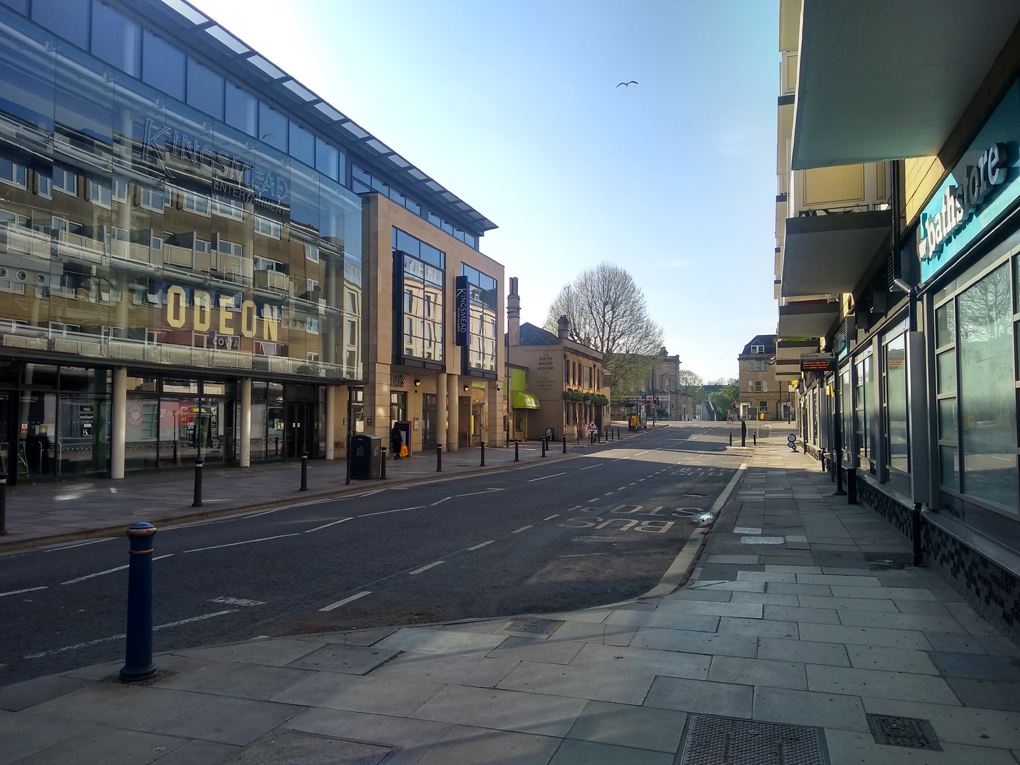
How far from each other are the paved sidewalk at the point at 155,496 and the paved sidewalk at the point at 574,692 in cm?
775

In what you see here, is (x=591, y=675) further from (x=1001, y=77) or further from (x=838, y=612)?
(x=1001, y=77)

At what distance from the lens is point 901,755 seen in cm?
382

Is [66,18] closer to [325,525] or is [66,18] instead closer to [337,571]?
[325,525]

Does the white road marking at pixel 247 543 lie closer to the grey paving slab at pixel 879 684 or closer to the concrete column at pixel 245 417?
the grey paving slab at pixel 879 684

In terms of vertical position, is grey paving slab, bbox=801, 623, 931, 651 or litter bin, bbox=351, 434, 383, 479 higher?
litter bin, bbox=351, 434, 383, 479

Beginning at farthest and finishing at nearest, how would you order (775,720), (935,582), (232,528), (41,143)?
(41,143) → (232,528) → (935,582) → (775,720)

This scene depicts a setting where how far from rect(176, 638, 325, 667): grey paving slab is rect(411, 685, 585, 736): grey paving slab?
1488 millimetres

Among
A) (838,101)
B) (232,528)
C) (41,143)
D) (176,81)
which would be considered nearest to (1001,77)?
(838,101)

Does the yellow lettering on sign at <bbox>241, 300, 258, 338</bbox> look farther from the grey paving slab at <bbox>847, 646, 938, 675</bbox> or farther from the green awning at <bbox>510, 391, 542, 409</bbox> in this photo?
the green awning at <bbox>510, 391, 542, 409</bbox>

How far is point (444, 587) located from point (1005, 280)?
6.33 meters

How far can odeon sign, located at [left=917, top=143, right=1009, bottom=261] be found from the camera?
6195 millimetres

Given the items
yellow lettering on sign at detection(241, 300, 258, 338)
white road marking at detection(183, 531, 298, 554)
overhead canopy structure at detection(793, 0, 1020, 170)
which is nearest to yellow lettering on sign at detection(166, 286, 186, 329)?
yellow lettering on sign at detection(241, 300, 258, 338)

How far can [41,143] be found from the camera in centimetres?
1894

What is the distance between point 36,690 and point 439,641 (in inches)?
112
